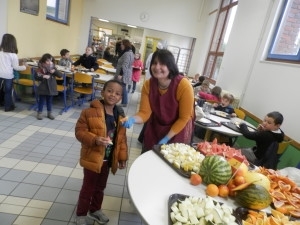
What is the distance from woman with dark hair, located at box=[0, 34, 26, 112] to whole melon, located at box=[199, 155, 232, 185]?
415 cm

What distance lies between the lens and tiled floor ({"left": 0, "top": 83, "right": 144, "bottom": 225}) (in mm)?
2245

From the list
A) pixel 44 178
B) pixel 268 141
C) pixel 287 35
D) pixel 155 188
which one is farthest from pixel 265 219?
pixel 287 35

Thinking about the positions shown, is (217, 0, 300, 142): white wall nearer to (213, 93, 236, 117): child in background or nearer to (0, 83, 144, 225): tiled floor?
(213, 93, 236, 117): child in background

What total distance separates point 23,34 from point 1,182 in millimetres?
4098

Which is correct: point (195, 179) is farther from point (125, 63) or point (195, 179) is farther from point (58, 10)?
point (58, 10)

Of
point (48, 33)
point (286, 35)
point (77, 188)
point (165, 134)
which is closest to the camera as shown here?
point (165, 134)

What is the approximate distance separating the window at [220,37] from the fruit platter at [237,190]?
257 inches

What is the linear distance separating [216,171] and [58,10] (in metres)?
7.72

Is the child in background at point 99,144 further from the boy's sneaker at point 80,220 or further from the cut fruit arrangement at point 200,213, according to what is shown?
the cut fruit arrangement at point 200,213

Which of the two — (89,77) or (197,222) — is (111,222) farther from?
(89,77)

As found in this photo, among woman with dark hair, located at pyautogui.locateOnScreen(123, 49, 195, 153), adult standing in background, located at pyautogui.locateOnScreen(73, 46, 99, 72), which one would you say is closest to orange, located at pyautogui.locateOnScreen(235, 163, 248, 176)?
woman with dark hair, located at pyautogui.locateOnScreen(123, 49, 195, 153)

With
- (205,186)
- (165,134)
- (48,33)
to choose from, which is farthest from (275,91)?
(48,33)

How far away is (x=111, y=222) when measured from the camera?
2275mm

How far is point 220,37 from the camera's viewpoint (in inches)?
318
